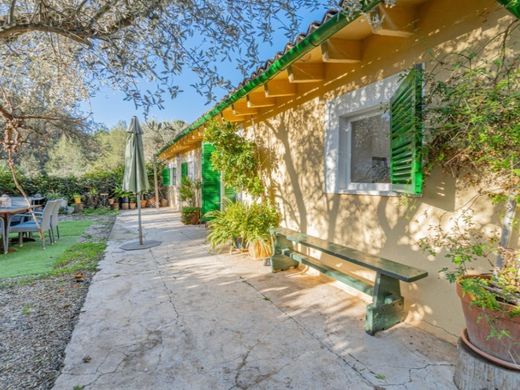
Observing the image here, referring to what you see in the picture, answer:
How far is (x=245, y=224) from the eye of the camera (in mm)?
5477

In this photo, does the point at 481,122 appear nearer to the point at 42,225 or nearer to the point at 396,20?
the point at 396,20

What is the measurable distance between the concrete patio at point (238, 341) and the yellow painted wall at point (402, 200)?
409 millimetres

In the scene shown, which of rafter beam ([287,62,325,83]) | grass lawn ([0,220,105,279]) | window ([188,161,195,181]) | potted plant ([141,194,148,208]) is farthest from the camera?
potted plant ([141,194,148,208])

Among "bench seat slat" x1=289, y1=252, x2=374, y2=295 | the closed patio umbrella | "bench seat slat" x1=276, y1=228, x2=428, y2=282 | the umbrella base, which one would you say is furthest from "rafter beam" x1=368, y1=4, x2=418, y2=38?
the umbrella base

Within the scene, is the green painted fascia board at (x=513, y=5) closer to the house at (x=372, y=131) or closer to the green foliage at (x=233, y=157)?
the house at (x=372, y=131)

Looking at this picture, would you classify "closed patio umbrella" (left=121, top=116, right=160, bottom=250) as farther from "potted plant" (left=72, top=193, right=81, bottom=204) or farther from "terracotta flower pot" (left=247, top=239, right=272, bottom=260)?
"potted plant" (left=72, top=193, right=81, bottom=204)

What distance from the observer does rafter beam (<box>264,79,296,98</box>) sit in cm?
454

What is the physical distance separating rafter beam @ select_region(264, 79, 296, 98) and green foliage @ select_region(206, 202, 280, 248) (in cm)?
210

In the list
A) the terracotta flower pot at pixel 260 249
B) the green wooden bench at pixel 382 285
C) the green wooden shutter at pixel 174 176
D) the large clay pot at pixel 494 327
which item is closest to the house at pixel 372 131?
the green wooden bench at pixel 382 285

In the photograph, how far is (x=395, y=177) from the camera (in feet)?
9.37

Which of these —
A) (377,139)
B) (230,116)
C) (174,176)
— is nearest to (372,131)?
(377,139)

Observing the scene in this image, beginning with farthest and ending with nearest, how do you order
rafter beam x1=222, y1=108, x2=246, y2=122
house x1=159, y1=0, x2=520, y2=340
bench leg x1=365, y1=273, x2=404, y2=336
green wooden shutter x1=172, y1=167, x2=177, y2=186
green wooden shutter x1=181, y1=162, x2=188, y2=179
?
1. green wooden shutter x1=172, y1=167, x2=177, y2=186
2. green wooden shutter x1=181, y1=162, x2=188, y2=179
3. rafter beam x1=222, y1=108, x2=246, y2=122
4. bench leg x1=365, y1=273, x2=404, y2=336
5. house x1=159, y1=0, x2=520, y2=340

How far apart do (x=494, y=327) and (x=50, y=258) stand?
6857mm

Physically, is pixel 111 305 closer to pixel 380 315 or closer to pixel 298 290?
pixel 298 290
